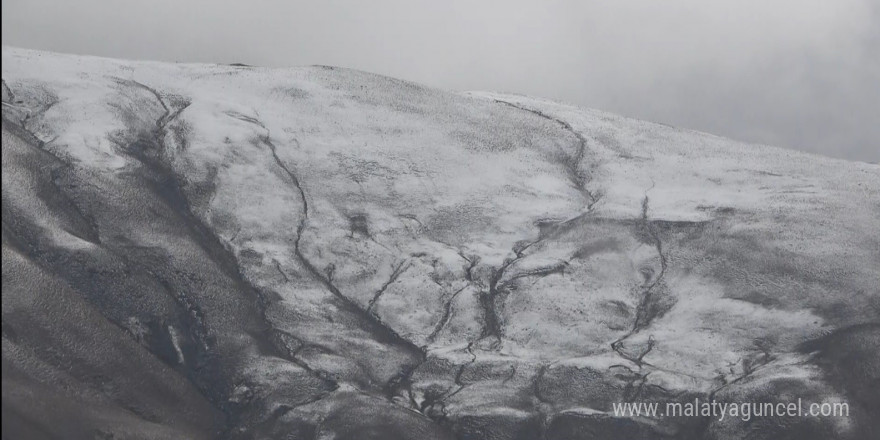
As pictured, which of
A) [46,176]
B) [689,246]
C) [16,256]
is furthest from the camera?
[689,246]

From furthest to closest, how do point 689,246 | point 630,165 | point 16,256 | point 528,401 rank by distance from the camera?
1. point 630,165
2. point 689,246
3. point 528,401
4. point 16,256

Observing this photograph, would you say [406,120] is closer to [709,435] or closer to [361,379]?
[361,379]

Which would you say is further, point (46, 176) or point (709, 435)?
point (46, 176)

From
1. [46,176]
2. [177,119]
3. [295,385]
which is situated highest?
[177,119]

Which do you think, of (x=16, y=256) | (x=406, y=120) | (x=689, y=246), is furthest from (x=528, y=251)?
(x=16, y=256)

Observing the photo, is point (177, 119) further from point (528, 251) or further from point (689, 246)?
point (689, 246)

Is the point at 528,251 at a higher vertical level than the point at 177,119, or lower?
lower

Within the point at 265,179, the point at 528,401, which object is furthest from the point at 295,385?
the point at 265,179
